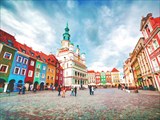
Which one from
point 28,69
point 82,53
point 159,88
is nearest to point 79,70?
point 82,53

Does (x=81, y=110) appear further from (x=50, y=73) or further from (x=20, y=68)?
(x=50, y=73)

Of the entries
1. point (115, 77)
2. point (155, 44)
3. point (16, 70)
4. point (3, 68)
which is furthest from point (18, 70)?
point (115, 77)

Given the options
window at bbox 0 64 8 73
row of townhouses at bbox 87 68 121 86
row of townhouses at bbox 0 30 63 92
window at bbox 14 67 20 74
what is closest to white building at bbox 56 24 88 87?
row of townhouses at bbox 0 30 63 92

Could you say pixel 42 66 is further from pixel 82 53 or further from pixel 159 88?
pixel 82 53

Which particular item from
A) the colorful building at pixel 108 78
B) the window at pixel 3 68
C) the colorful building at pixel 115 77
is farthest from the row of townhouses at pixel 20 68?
the colorful building at pixel 115 77

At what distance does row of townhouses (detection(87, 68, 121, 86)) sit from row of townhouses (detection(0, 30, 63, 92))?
56929mm

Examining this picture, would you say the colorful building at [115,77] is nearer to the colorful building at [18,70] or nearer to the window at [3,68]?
the colorful building at [18,70]

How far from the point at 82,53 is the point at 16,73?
44.9 metres

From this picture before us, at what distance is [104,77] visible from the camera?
87562 millimetres

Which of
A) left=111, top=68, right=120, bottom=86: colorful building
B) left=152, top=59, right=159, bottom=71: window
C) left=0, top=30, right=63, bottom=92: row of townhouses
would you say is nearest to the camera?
left=0, top=30, right=63, bottom=92: row of townhouses

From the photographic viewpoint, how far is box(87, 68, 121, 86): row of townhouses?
83.2m

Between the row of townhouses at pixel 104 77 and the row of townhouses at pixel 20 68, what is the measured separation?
56.9 metres

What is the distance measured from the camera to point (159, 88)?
58.6ft

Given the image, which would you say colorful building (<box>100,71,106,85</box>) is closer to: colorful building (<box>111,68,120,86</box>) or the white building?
colorful building (<box>111,68,120,86</box>)
